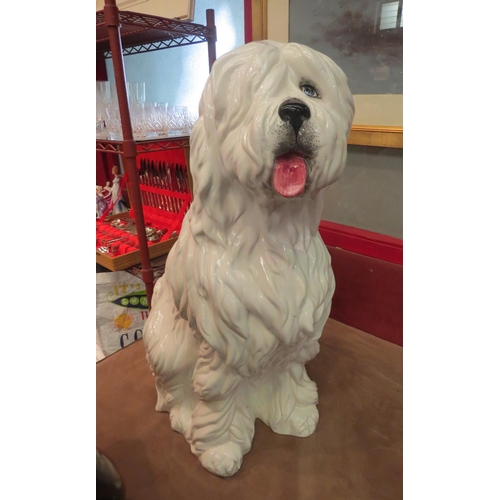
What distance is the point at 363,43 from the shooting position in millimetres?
1145

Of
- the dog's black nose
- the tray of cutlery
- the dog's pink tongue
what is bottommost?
the tray of cutlery

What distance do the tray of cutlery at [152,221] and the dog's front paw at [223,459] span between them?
3.09 ft

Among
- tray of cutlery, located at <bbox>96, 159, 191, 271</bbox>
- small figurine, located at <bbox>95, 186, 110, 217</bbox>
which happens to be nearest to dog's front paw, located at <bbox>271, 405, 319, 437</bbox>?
tray of cutlery, located at <bbox>96, 159, 191, 271</bbox>

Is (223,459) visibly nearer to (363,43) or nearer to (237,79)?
(237,79)

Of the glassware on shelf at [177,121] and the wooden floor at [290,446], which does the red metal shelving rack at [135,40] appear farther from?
the wooden floor at [290,446]

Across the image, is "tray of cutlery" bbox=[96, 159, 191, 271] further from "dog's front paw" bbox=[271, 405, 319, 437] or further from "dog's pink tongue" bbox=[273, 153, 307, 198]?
"dog's pink tongue" bbox=[273, 153, 307, 198]

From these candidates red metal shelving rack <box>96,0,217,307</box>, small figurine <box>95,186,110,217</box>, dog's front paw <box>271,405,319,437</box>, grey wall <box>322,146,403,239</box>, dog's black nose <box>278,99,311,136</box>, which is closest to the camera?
dog's black nose <box>278,99,311,136</box>

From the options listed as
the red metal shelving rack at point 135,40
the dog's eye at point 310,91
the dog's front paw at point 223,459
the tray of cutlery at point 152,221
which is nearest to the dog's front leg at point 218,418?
the dog's front paw at point 223,459

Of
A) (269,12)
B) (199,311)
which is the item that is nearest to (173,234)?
(269,12)

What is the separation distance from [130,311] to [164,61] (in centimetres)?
129

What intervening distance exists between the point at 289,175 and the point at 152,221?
1448mm

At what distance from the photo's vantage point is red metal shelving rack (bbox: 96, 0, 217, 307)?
106cm

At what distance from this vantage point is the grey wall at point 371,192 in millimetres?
1232

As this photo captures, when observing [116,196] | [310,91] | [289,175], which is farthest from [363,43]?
[116,196]
